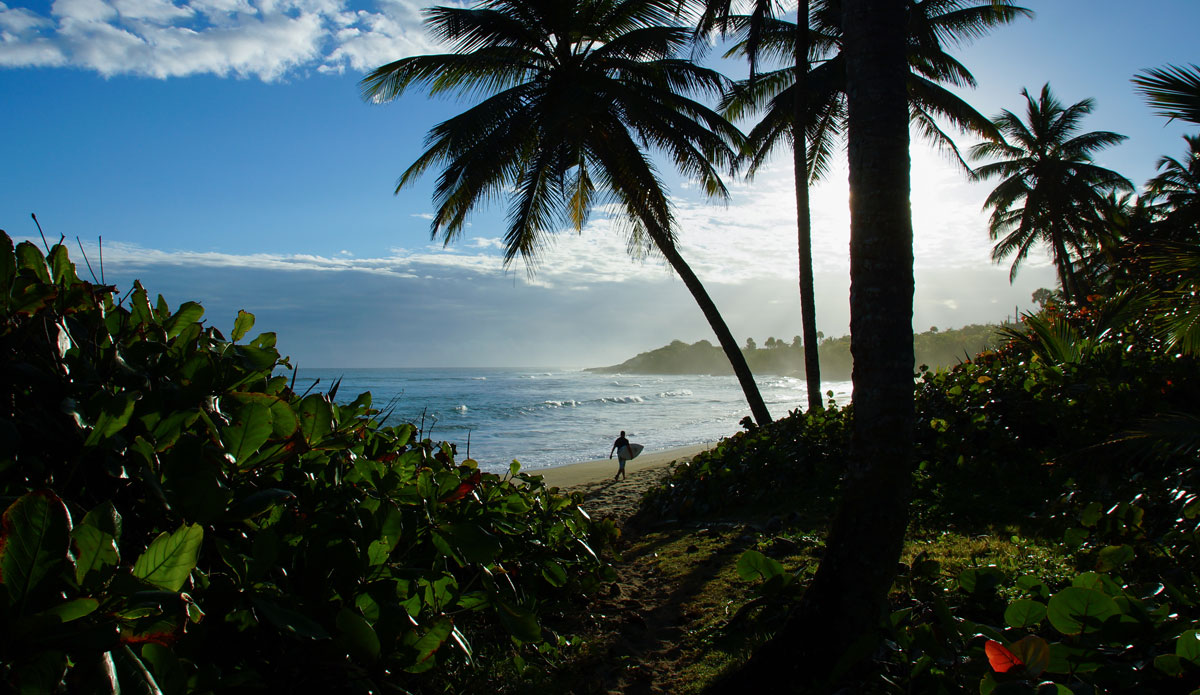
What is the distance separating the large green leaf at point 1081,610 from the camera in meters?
1.39

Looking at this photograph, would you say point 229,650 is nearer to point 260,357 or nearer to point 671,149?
point 260,357

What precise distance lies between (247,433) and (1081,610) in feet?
6.02

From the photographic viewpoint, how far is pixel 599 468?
1612cm

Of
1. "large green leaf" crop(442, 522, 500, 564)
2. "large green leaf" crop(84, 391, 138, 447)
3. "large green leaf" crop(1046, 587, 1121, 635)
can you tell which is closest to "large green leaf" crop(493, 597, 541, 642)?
"large green leaf" crop(442, 522, 500, 564)

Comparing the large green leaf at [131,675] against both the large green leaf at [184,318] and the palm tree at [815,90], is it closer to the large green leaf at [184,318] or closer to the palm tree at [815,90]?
the large green leaf at [184,318]

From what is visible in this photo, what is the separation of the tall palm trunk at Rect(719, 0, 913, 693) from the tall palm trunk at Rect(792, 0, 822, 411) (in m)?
8.07

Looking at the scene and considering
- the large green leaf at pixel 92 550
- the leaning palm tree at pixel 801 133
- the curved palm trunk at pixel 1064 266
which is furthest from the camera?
the curved palm trunk at pixel 1064 266

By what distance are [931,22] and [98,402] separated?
1575cm

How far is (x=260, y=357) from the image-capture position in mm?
1540

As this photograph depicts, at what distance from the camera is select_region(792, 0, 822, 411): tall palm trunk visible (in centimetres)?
1053

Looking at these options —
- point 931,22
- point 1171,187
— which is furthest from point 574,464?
point 1171,187

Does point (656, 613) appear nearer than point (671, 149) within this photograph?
Yes

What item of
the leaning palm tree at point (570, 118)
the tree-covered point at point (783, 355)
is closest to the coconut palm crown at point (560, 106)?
the leaning palm tree at point (570, 118)

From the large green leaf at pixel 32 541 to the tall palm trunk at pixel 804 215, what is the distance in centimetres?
1036
